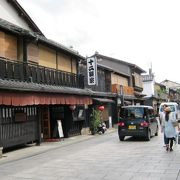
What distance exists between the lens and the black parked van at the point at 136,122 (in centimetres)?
2007

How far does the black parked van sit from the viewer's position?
20.1 metres

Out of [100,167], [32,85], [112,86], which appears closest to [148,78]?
[112,86]

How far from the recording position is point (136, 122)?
66.3ft

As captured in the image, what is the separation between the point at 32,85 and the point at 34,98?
0.72 m

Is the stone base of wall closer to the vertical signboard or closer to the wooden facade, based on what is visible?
the wooden facade

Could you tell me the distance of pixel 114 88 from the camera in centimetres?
4044

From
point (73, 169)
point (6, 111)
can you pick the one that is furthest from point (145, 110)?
point (73, 169)

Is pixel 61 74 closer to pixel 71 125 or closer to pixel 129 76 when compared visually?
pixel 71 125

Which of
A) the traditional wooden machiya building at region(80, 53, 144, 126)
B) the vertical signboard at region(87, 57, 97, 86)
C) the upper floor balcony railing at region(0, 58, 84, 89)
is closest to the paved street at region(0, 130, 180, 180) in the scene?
the upper floor balcony railing at region(0, 58, 84, 89)

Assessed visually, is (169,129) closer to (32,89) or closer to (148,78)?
(32,89)

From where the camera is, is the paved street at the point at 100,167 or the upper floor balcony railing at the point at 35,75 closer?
the paved street at the point at 100,167

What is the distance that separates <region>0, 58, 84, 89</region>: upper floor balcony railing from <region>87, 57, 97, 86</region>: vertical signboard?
2.97 m

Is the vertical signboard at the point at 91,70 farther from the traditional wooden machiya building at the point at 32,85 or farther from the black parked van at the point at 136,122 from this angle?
the black parked van at the point at 136,122

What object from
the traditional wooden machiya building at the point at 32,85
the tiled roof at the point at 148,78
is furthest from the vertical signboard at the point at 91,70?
the tiled roof at the point at 148,78
